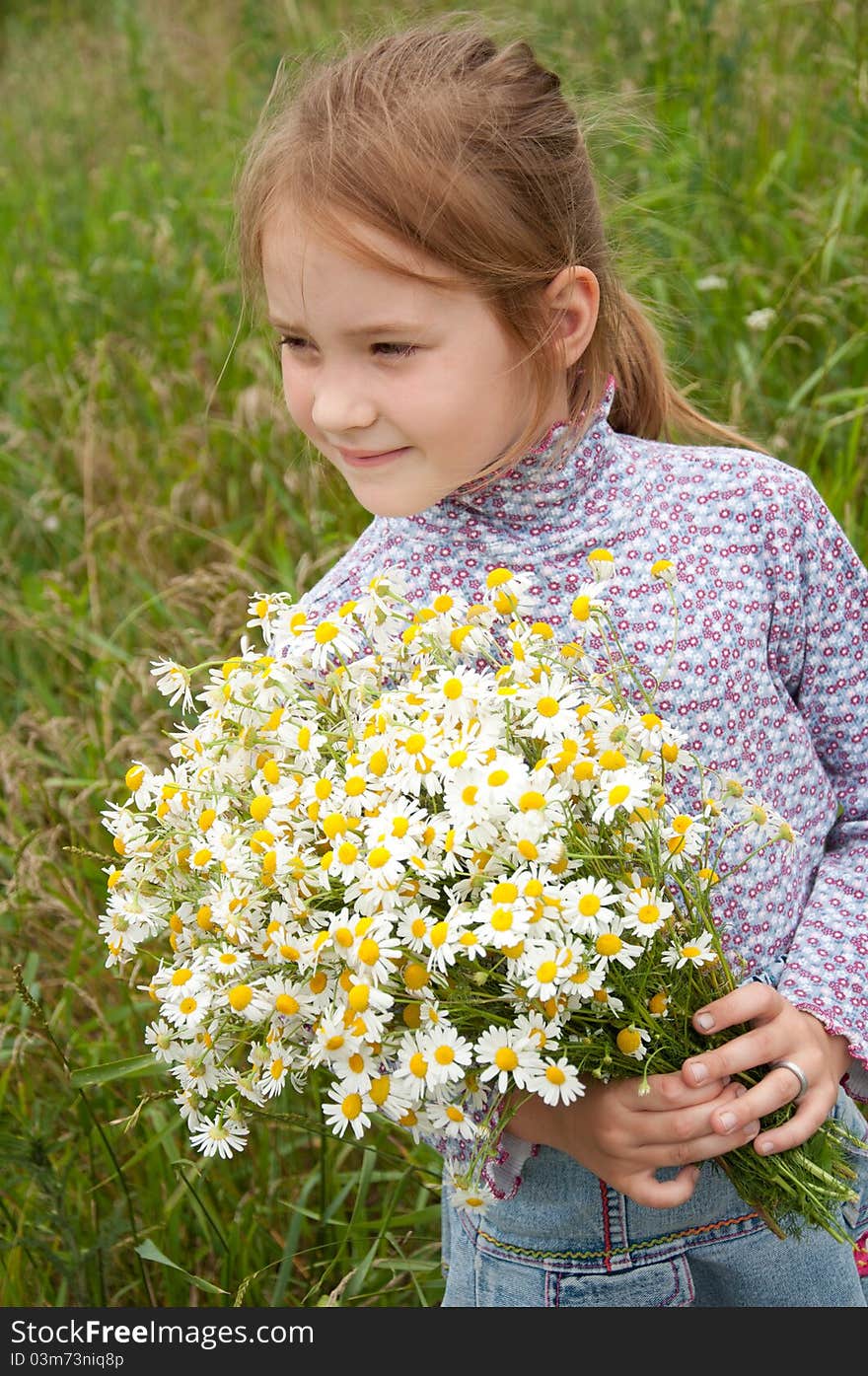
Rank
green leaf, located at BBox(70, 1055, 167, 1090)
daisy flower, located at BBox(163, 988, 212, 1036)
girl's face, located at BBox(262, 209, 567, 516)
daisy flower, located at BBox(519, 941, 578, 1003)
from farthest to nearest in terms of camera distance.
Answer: green leaf, located at BBox(70, 1055, 167, 1090) < girl's face, located at BBox(262, 209, 567, 516) < daisy flower, located at BBox(163, 988, 212, 1036) < daisy flower, located at BBox(519, 941, 578, 1003)

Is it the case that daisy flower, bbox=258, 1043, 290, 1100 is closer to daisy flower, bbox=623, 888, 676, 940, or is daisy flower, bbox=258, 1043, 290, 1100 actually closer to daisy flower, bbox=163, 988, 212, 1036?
daisy flower, bbox=163, 988, 212, 1036

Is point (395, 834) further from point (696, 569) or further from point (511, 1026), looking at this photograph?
point (696, 569)

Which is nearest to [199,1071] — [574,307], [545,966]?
[545,966]

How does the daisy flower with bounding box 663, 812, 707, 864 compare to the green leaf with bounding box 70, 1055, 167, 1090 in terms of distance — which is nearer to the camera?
the daisy flower with bounding box 663, 812, 707, 864

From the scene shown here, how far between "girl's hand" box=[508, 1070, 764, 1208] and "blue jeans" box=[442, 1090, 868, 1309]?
120 millimetres

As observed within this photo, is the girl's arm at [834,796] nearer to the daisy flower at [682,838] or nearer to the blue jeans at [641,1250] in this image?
the blue jeans at [641,1250]

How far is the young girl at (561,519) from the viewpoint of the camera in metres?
1.35

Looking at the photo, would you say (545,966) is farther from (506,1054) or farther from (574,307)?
(574,307)

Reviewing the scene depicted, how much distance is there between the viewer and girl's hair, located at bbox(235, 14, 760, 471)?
1370 millimetres

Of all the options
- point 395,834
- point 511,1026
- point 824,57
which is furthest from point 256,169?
point 824,57

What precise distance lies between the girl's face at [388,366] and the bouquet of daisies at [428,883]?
0.19 m

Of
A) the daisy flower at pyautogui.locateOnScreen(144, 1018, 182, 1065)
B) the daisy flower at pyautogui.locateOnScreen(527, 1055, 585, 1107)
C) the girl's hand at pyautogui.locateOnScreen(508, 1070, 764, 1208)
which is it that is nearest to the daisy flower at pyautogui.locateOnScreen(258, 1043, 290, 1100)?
the daisy flower at pyautogui.locateOnScreen(144, 1018, 182, 1065)

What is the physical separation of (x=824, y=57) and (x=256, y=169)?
7.74 feet

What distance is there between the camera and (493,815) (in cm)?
102
